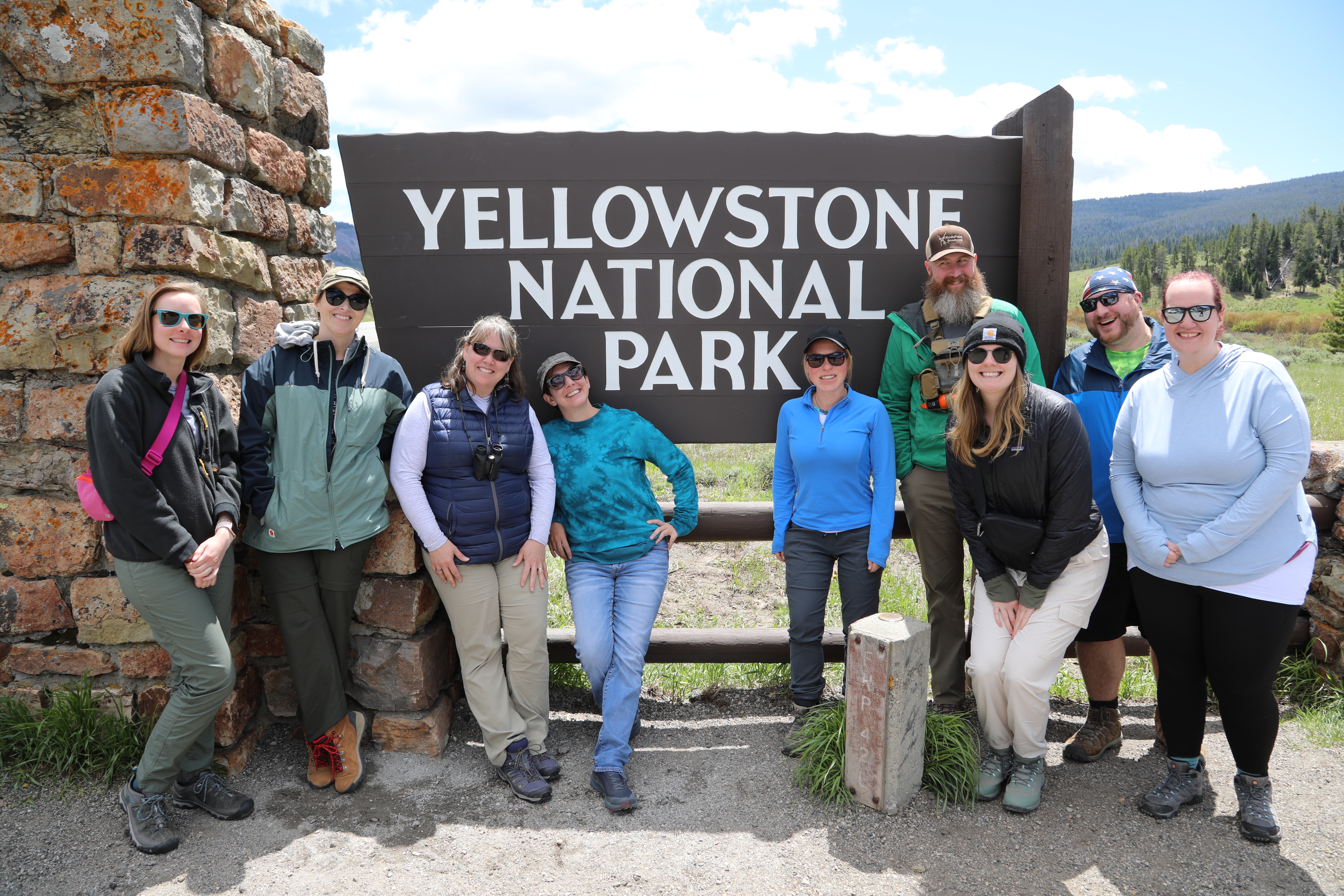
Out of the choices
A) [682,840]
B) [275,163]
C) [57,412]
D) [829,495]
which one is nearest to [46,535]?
[57,412]

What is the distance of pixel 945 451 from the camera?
3385 mm

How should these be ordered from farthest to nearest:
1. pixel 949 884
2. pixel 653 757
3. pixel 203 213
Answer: pixel 653 757 < pixel 203 213 < pixel 949 884

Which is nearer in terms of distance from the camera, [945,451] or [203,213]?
[203,213]

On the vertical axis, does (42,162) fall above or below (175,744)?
above

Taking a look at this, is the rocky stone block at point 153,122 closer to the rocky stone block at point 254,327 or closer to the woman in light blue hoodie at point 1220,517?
the rocky stone block at point 254,327

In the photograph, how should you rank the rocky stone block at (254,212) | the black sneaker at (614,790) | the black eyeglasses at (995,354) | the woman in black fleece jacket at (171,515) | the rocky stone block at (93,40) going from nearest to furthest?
the woman in black fleece jacket at (171,515) < the black eyeglasses at (995,354) < the rocky stone block at (93,40) < the black sneaker at (614,790) < the rocky stone block at (254,212)

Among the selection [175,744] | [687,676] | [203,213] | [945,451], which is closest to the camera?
[175,744]

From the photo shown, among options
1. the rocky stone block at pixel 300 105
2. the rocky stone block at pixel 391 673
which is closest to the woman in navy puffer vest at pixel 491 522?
the rocky stone block at pixel 391 673

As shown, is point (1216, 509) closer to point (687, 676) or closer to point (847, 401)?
point (847, 401)

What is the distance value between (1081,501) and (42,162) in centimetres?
440

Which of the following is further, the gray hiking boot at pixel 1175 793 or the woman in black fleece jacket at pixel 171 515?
the gray hiking boot at pixel 1175 793

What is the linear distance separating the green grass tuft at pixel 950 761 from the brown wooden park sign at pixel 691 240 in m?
1.74

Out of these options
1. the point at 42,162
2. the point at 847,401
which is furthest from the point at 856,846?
the point at 42,162

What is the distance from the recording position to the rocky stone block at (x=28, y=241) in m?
3.12
